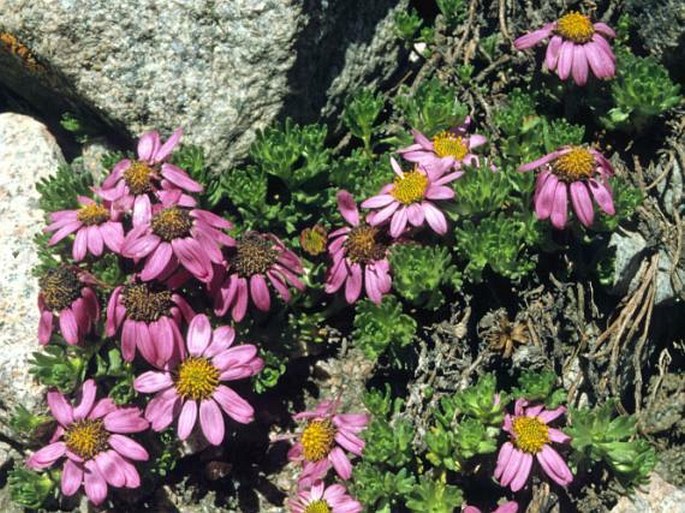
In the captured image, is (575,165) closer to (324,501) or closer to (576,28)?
(576,28)

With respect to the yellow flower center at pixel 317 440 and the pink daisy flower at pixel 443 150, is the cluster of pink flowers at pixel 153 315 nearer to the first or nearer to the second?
the yellow flower center at pixel 317 440

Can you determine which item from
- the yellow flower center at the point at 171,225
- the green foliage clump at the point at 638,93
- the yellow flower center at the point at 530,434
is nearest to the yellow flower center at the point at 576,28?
the green foliage clump at the point at 638,93

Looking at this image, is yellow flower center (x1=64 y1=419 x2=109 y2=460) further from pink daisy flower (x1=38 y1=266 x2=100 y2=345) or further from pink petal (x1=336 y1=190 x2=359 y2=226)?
pink petal (x1=336 y1=190 x2=359 y2=226)

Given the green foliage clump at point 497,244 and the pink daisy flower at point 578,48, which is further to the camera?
the pink daisy flower at point 578,48

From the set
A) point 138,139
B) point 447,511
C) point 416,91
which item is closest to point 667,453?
point 447,511

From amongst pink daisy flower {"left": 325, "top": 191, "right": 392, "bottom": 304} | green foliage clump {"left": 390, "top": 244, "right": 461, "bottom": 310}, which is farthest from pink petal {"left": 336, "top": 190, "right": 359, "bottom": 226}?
green foliage clump {"left": 390, "top": 244, "right": 461, "bottom": 310}

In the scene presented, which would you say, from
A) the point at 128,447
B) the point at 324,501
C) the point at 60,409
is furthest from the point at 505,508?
the point at 60,409
